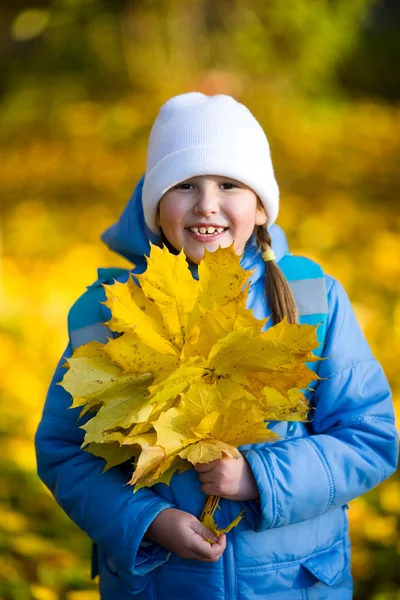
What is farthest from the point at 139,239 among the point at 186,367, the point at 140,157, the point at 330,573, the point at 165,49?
the point at 165,49

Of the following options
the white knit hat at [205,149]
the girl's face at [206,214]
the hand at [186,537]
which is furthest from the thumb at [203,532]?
the white knit hat at [205,149]

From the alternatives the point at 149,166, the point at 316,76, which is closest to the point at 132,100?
the point at 316,76

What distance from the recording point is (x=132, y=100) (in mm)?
9320

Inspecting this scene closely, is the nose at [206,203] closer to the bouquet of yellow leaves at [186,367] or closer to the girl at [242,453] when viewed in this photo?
the girl at [242,453]

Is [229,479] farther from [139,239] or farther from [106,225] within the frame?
[106,225]

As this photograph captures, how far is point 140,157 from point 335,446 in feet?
21.5

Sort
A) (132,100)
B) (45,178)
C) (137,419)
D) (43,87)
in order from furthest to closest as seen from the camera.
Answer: (43,87)
(132,100)
(45,178)
(137,419)

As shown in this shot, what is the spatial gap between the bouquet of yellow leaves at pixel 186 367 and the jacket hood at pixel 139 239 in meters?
0.38

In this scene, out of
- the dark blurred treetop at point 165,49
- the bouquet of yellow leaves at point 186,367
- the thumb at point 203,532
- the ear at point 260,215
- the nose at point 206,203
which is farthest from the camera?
the dark blurred treetop at point 165,49

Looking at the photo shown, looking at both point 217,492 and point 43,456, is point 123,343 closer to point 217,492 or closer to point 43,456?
point 217,492

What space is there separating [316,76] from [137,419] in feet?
31.5

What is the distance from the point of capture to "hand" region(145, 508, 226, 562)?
164 centimetres

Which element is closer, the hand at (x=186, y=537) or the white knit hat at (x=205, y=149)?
the hand at (x=186, y=537)

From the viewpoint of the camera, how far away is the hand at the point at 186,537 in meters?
1.64
